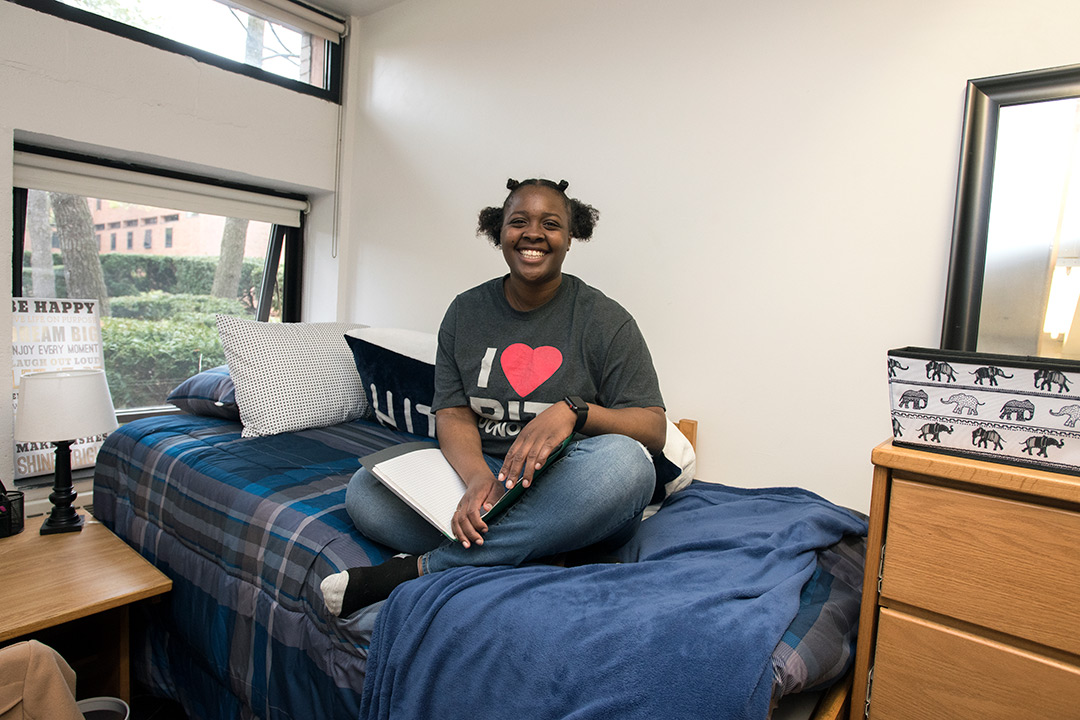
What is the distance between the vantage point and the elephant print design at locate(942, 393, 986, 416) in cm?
92

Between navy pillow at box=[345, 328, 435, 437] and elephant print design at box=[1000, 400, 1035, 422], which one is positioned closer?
elephant print design at box=[1000, 400, 1035, 422]

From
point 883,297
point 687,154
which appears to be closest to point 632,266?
point 687,154

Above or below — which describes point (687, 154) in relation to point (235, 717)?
above

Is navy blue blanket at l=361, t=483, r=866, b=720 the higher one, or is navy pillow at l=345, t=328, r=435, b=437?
navy pillow at l=345, t=328, r=435, b=437

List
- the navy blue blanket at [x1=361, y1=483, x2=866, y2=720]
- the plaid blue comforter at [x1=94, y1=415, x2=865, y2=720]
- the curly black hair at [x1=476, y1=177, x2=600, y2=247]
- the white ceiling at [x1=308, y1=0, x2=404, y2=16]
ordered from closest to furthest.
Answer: the navy blue blanket at [x1=361, y1=483, x2=866, y2=720]
the plaid blue comforter at [x1=94, y1=415, x2=865, y2=720]
the curly black hair at [x1=476, y1=177, x2=600, y2=247]
the white ceiling at [x1=308, y1=0, x2=404, y2=16]

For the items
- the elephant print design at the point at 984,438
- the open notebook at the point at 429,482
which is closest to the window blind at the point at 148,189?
the open notebook at the point at 429,482

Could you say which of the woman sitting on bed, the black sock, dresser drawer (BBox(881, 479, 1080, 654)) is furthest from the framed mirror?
the black sock

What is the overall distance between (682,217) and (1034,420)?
1.17 metres

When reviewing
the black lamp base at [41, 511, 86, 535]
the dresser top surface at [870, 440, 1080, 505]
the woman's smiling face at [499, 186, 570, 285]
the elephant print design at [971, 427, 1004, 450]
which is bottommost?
the black lamp base at [41, 511, 86, 535]

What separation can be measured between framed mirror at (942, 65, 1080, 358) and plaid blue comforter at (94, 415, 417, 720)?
1458mm

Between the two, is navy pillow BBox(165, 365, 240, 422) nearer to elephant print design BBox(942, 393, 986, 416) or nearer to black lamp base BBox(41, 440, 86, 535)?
black lamp base BBox(41, 440, 86, 535)

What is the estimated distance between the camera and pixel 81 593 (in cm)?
137

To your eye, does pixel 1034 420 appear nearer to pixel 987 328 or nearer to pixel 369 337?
pixel 987 328

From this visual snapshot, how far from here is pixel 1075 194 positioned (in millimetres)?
1309
